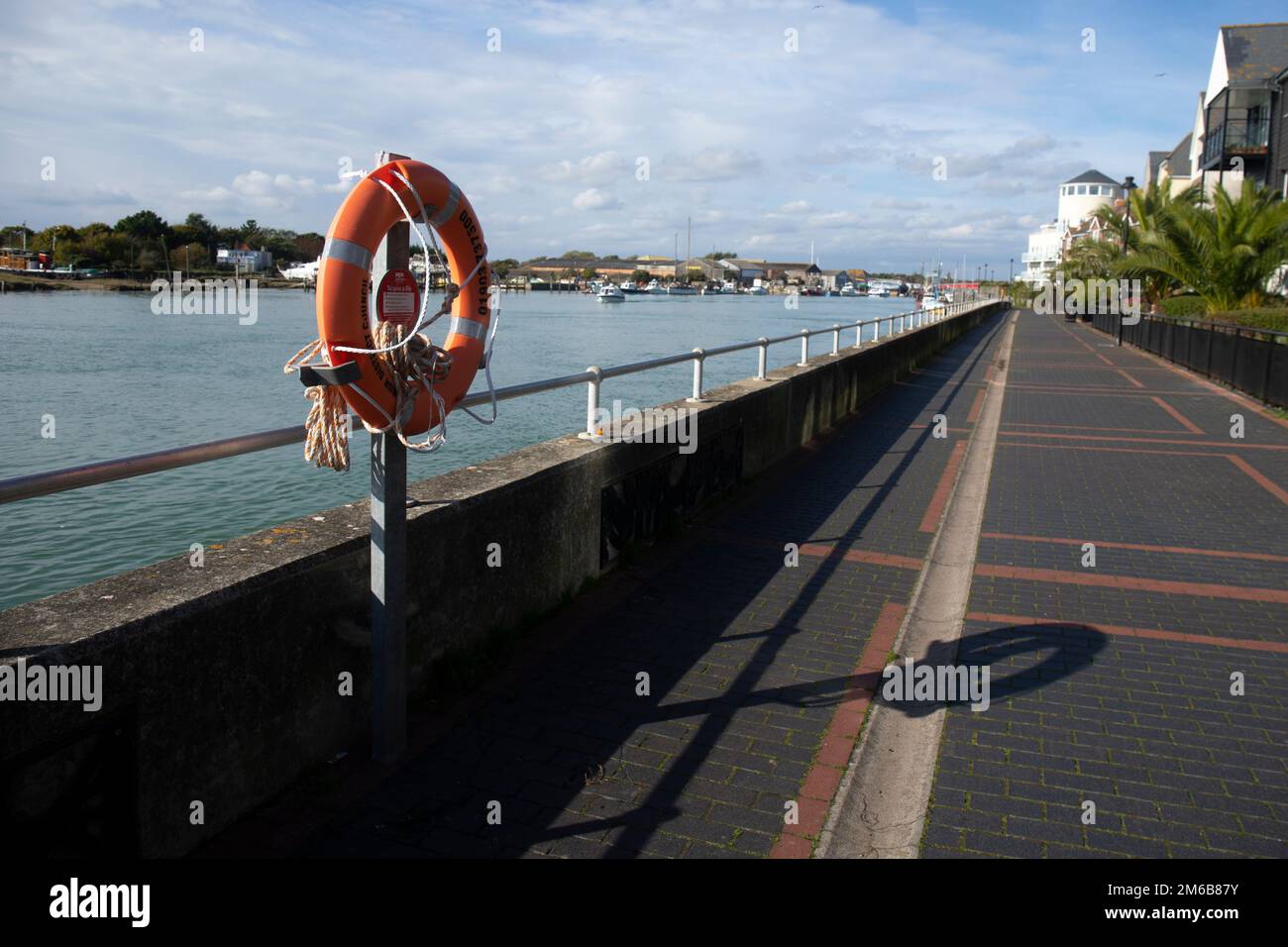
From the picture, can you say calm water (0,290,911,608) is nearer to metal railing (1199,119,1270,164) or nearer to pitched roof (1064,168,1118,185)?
metal railing (1199,119,1270,164)

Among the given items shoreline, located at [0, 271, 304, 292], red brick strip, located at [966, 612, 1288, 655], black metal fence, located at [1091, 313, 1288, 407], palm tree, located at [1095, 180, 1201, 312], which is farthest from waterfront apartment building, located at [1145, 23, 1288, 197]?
shoreline, located at [0, 271, 304, 292]

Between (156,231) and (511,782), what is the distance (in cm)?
11575

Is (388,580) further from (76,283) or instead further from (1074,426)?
(76,283)

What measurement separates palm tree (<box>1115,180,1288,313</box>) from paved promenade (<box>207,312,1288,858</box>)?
22.0 m

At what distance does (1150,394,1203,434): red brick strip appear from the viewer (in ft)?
49.4

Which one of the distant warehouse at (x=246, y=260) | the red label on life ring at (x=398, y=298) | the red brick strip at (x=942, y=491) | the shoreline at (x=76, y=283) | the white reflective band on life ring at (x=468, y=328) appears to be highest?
the distant warehouse at (x=246, y=260)

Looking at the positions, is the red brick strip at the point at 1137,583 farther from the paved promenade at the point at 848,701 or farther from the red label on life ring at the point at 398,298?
the red label on life ring at the point at 398,298

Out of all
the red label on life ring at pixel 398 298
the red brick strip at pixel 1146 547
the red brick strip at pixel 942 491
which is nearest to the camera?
the red label on life ring at pixel 398 298

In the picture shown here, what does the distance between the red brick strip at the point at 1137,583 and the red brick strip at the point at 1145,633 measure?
35.2 inches

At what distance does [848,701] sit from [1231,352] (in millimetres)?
19399

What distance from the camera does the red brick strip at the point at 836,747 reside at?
3.84 metres

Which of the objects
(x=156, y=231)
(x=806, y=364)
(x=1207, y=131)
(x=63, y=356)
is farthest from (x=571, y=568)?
(x=156, y=231)

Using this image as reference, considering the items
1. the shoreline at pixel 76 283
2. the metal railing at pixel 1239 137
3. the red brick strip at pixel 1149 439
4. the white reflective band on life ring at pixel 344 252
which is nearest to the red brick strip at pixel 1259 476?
the red brick strip at pixel 1149 439
